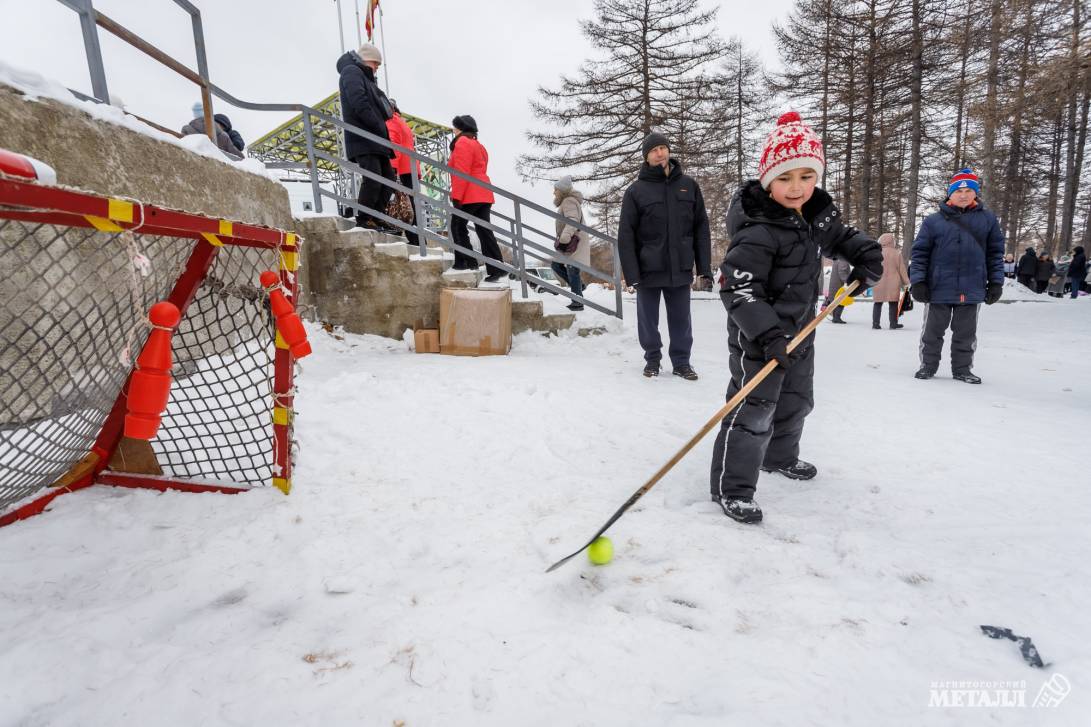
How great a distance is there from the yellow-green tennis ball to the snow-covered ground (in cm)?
4

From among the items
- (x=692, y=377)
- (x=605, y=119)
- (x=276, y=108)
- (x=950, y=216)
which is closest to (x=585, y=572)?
(x=692, y=377)

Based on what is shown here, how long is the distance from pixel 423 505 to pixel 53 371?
1779mm

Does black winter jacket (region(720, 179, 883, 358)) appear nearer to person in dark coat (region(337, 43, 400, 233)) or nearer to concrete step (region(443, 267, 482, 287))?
concrete step (region(443, 267, 482, 287))

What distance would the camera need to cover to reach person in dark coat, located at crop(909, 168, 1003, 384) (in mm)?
4457

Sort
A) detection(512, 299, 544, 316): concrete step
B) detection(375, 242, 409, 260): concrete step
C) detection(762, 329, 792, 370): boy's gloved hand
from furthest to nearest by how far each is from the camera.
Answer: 1. detection(512, 299, 544, 316): concrete step
2. detection(375, 242, 409, 260): concrete step
3. detection(762, 329, 792, 370): boy's gloved hand

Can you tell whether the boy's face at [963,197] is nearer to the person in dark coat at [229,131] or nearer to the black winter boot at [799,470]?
the black winter boot at [799,470]

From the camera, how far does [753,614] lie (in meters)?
1.58

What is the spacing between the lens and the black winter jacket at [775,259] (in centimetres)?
216

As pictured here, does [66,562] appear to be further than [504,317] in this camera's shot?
No

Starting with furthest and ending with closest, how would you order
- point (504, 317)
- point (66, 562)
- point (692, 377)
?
point (504, 317) < point (692, 377) < point (66, 562)

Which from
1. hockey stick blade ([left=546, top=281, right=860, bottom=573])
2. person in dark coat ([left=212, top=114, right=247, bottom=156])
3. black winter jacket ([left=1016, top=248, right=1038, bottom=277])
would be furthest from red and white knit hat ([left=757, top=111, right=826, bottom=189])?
black winter jacket ([left=1016, top=248, right=1038, bottom=277])

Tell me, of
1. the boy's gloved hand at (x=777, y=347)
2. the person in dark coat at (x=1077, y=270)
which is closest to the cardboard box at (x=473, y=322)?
the boy's gloved hand at (x=777, y=347)

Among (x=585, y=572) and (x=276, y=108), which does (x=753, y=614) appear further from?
(x=276, y=108)

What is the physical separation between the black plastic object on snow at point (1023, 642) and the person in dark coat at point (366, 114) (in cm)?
589
